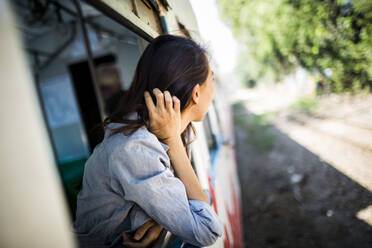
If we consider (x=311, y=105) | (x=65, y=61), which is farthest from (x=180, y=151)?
(x=311, y=105)

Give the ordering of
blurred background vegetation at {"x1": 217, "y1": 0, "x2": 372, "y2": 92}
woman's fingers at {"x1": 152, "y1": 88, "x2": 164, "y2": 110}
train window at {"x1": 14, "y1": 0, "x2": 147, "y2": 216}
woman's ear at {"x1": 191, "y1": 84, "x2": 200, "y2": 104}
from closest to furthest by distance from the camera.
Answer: woman's fingers at {"x1": 152, "y1": 88, "x2": 164, "y2": 110} → woman's ear at {"x1": 191, "y1": 84, "x2": 200, "y2": 104} → train window at {"x1": 14, "y1": 0, "x2": 147, "y2": 216} → blurred background vegetation at {"x1": 217, "y1": 0, "x2": 372, "y2": 92}

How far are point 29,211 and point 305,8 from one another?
8016 millimetres

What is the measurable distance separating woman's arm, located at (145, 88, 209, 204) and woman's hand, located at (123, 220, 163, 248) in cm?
22

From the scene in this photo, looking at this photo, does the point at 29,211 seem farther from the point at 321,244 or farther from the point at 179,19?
the point at 321,244

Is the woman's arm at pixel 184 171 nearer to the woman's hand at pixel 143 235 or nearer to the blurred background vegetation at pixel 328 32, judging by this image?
the woman's hand at pixel 143 235

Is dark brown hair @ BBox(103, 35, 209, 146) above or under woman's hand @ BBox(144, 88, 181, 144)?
above

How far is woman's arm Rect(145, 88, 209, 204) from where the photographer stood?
1.01 meters

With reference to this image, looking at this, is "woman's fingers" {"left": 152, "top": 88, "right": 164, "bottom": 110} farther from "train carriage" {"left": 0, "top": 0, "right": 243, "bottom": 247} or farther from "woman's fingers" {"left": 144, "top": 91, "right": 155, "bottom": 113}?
"train carriage" {"left": 0, "top": 0, "right": 243, "bottom": 247}

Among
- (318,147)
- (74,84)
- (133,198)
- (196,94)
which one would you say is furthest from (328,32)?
(133,198)

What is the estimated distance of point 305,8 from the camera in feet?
20.5

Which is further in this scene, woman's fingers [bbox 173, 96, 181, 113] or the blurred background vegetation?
the blurred background vegetation

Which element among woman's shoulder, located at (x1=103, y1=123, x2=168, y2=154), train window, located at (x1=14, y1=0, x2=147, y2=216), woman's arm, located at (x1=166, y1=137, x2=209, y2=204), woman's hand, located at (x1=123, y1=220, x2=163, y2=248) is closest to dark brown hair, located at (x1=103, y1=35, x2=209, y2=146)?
woman's shoulder, located at (x1=103, y1=123, x2=168, y2=154)

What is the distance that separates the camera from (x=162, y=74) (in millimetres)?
1059

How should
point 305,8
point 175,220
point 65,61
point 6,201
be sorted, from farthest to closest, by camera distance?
point 305,8 → point 65,61 → point 175,220 → point 6,201
